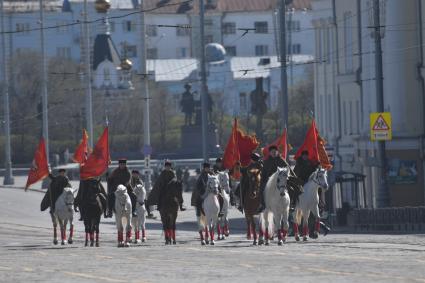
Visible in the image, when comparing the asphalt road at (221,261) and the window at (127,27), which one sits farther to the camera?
the window at (127,27)

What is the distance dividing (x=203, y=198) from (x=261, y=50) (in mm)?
152921

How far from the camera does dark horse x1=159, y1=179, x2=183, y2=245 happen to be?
39.2 metres

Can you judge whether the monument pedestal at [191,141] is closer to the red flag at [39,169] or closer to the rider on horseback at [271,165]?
the red flag at [39,169]

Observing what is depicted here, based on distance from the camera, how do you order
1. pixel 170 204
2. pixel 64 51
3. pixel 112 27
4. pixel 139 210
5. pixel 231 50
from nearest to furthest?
1. pixel 170 204
2. pixel 139 210
3. pixel 64 51
4. pixel 112 27
5. pixel 231 50

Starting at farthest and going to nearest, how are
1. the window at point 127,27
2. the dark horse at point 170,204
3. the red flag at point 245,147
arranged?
1. the window at point 127,27
2. the red flag at point 245,147
3. the dark horse at point 170,204

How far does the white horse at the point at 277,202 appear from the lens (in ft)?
116

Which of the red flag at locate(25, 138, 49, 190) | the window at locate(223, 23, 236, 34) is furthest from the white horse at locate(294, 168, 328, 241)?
the window at locate(223, 23, 236, 34)

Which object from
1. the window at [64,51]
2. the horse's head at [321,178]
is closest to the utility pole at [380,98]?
the horse's head at [321,178]

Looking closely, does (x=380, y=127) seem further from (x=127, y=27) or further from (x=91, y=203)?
(x=127, y=27)

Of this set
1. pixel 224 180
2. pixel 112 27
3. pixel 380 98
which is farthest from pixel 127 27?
pixel 224 180

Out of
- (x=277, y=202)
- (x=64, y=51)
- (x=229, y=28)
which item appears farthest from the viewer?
(x=229, y=28)

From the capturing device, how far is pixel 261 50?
19062cm

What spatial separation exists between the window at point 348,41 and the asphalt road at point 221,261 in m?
30.2

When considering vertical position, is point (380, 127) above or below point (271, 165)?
above
